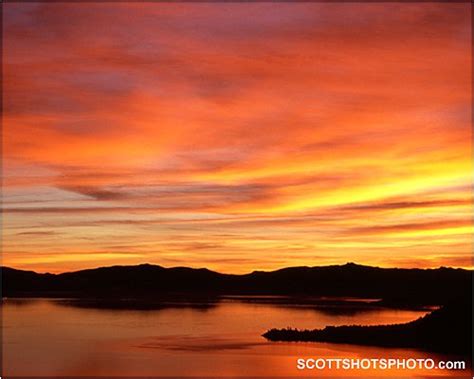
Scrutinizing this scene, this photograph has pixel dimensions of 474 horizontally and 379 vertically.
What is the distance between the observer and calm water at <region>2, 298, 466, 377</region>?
1601 inches

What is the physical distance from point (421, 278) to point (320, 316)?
74.3m

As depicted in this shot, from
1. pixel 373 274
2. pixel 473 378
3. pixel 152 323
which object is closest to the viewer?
pixel 473 378

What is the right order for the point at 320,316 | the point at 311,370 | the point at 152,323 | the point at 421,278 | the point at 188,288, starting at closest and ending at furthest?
1. the point at 311,370
2. the point at 152,323
3. the point at 320,316
4. the point at 421,278
5. the point at 188,288

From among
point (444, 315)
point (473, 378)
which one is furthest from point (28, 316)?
point (473, 378)

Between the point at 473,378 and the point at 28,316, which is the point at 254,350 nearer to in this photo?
the point at 473,378

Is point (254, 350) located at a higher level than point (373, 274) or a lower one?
lower

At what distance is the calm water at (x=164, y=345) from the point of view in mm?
40656

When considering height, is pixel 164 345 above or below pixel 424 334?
below

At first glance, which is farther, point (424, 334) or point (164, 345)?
point (164, 345)

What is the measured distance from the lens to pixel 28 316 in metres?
80.4

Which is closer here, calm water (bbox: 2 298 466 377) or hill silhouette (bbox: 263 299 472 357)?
calm water (bbox: 2 298 466 377)

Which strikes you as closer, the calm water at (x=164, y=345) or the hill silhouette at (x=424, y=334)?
the calm water at (x=164, y=345)

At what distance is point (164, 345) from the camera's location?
2047 inches

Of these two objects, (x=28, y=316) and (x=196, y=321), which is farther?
(x=28, y=316)
